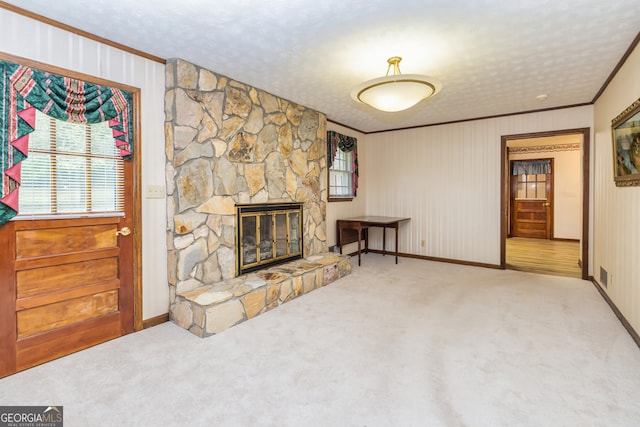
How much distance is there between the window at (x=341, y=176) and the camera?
17.9 feet

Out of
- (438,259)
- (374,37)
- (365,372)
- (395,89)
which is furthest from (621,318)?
(374,37)

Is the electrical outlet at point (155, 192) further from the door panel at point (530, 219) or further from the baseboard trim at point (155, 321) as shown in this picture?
the door panel at point (530, 219)

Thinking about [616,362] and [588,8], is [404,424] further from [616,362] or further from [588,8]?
[588,8]

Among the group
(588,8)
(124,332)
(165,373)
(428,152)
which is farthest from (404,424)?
(428,152)

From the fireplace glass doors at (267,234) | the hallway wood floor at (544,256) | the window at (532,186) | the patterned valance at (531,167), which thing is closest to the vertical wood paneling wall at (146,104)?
the fireplace glass doors at (267,234)

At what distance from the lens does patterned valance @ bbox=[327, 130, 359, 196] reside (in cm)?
520

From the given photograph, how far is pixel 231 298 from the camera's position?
2.84m

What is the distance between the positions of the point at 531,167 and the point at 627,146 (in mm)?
5975

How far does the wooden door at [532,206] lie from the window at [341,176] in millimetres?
5188

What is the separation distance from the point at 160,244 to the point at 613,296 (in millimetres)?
4580

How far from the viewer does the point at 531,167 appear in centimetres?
795

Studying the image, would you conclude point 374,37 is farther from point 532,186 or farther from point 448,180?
point 532,186

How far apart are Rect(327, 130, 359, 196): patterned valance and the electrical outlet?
9.43ft

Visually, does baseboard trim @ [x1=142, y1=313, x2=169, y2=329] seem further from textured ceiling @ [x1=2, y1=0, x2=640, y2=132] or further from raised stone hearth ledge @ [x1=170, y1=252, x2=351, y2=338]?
textured ceiling @ [x1=2, y1=0, x2=640, y2=132]
